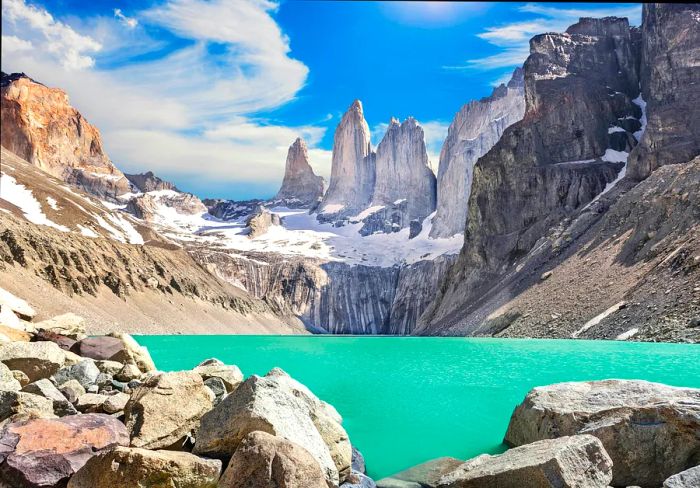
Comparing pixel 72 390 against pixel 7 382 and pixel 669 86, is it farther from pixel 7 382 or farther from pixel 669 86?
pixel 669 86

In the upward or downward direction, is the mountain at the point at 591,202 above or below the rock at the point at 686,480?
above

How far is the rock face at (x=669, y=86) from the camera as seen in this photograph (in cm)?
7225

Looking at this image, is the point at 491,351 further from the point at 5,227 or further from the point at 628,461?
the point at 5,227

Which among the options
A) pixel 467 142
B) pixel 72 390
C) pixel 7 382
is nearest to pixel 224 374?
→ pixel 72 390

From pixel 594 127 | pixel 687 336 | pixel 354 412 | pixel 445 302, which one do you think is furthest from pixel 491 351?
→ pixel 594 127

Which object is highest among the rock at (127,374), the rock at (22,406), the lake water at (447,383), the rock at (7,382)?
the rock at (7,382)

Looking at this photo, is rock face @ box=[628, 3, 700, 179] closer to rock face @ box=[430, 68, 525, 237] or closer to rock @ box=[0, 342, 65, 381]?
rock @ box=[0, 342, 65, 381]

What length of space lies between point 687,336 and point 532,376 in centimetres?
1823

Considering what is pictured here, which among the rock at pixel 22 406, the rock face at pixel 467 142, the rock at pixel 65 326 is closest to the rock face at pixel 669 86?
the rock at pixel 65 326

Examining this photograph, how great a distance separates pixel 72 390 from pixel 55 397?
983 mm

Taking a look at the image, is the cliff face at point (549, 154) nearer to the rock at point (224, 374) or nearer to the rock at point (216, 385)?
the rock at point (224, 374)

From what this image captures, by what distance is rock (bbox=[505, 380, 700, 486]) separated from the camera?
1034cm

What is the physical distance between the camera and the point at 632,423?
1088cm

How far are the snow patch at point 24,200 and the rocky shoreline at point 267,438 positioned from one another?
287 ft
